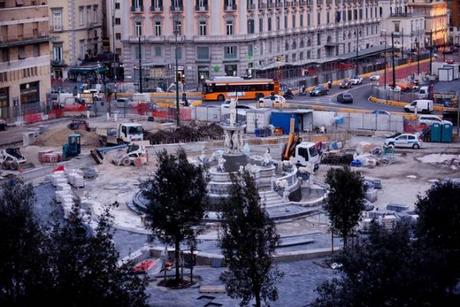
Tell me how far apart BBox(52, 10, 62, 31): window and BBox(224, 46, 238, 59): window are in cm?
1581

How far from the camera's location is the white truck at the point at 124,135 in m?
52.7

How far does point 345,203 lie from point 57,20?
62176 mm

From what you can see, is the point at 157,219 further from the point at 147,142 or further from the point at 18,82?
the point at 18,82

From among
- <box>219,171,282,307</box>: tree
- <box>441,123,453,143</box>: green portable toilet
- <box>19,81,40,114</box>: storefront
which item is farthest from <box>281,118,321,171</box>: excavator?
<box>19,81,40,114</box>: storefront

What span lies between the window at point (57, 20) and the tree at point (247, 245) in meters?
64.4

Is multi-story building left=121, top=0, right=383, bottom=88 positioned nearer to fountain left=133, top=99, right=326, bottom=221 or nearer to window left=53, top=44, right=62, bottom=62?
window left=53, top=44, right=62, bottom=62

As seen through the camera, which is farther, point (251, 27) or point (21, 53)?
point (251, 27)

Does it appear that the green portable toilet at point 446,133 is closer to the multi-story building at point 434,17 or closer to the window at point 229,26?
the window at point 229,26

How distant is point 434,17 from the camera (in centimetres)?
10925

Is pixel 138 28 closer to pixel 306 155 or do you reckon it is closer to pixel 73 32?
pixel 73 32

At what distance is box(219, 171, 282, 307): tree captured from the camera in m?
23.9

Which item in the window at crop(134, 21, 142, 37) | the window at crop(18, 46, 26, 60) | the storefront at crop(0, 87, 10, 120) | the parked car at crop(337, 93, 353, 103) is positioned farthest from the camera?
the window at crop(134, 21, 142, 37)

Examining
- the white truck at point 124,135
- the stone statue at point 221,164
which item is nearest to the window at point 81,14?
the white truck at point 124,135

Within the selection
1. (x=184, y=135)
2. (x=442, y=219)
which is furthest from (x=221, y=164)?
(x=442, y=219)
